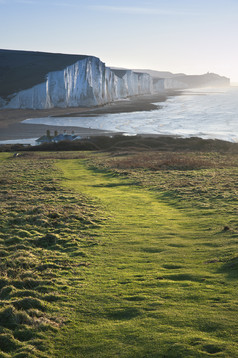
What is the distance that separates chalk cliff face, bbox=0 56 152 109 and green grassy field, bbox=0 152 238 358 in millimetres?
90671

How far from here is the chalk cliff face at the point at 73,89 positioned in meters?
108

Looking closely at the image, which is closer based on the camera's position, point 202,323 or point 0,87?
point 202,323

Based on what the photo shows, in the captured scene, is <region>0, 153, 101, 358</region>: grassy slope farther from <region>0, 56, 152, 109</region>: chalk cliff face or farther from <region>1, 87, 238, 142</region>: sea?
<region>0, 56, 152, 109</region>: chalk cliff face

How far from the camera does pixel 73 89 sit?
12431cm

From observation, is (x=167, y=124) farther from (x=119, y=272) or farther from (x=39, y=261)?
(x=119, y=272)

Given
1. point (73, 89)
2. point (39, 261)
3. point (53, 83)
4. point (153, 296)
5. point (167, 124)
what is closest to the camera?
point (153, 296)

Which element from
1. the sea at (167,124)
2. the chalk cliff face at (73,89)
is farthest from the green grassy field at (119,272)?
the chalk cliff face at (73,89)

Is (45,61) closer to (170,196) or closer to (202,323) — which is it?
(170,196)

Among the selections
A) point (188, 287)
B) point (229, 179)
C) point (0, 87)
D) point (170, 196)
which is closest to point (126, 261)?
point (188, 287)

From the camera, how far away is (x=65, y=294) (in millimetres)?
8797

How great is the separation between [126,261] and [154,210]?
6.87 metres

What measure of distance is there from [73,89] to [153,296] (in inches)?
4802

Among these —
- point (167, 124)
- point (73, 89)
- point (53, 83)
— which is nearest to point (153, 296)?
point (167, 124)

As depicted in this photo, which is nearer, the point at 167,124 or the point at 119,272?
the point at 119,272
